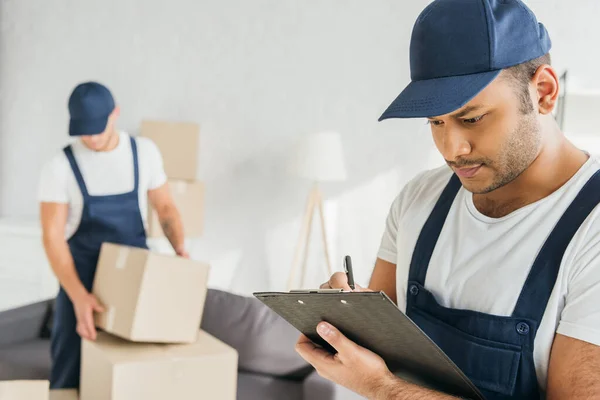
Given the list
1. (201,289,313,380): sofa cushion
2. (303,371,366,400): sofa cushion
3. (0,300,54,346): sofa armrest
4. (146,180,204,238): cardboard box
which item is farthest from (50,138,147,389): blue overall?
(146,180,204,238): cardboard box

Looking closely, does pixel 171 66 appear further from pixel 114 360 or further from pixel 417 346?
pixel 417 346

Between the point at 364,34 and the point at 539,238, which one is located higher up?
the point at 364,34

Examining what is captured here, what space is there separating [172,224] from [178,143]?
1565 millimetres

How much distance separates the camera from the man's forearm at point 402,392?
38.0 inches

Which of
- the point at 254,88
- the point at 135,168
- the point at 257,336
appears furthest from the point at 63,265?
the point at 254,88

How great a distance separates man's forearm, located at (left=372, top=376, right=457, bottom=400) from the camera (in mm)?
966

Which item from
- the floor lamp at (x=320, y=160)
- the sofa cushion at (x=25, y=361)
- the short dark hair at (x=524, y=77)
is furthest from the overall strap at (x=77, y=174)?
the short dark hair at (x=524, y=77)

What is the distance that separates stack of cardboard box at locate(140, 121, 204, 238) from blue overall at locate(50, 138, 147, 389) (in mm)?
1495

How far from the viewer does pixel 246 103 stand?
14.6 ft

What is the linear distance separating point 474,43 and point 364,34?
342 centimetres

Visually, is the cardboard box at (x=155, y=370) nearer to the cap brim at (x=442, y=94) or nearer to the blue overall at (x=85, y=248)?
the blue overall at (x=85, y=248)

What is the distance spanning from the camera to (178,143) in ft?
13.9

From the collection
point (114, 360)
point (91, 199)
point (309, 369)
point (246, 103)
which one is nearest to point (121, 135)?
point (91, 199)

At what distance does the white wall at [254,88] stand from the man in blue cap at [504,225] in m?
3.14
